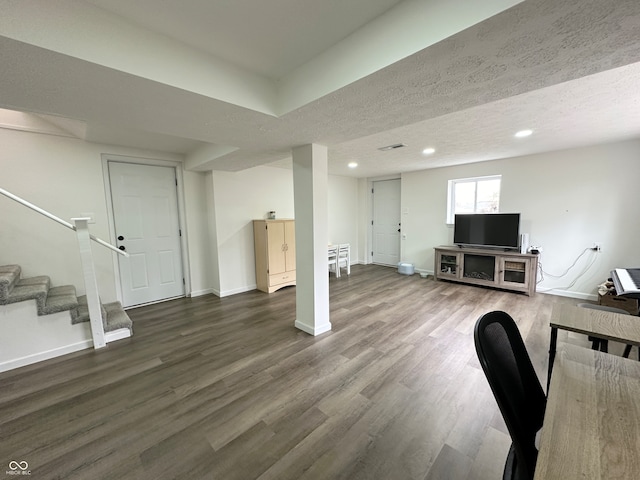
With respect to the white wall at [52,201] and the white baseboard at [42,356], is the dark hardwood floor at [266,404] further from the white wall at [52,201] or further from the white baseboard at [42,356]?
the white wall at [52,201]

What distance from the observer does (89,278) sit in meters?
2.61

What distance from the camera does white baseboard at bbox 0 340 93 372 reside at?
2303mm

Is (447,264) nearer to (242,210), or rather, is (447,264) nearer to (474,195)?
(474,195)

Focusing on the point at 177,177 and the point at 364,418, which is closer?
the point at 364,418

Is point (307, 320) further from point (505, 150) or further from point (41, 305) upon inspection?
point (505, 150)

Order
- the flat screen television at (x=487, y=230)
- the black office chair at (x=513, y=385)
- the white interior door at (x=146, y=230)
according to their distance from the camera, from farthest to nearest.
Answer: the flat screen television at (x=487, y=230)
the white interior door at (x=146, y=230)
the black office chair at (x=513, y=385)

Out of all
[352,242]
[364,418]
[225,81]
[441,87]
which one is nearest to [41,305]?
[225,81]

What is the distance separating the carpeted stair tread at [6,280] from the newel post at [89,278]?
0.50 metres

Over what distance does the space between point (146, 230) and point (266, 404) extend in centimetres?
332

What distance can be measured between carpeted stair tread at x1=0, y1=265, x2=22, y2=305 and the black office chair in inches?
139

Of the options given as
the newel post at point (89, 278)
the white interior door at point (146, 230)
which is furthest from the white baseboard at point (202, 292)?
the newel post at point (89, 278)

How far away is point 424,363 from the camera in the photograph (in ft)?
7.63

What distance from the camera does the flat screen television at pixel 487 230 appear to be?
4.26m

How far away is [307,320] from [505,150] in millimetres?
3884
